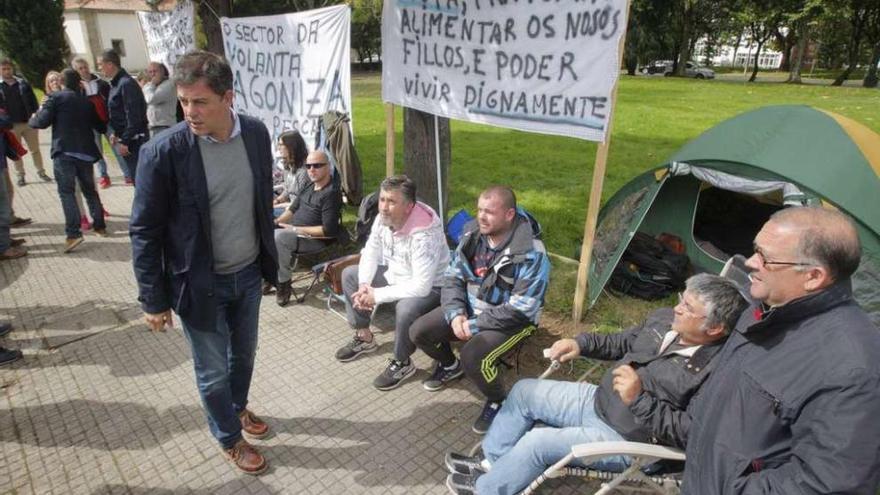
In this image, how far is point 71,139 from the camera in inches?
208

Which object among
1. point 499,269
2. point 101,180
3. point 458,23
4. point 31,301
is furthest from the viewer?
point 101,180

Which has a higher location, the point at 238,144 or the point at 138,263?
the point at 238,144

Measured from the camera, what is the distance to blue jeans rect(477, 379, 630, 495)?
7.47ft

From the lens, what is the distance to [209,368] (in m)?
2.46

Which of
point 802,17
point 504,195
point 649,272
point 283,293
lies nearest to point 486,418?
point 504,195

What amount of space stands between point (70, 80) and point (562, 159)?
7273 millimetres

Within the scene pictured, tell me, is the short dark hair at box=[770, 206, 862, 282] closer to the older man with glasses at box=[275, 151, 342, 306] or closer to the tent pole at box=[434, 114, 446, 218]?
the tent pole at box=[434, 114, 446, 218]

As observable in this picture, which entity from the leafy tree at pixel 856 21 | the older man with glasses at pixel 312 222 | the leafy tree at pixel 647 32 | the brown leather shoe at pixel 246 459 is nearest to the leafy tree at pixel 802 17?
the leafy tree at pixel 856 21

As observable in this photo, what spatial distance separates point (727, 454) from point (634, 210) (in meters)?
3.14

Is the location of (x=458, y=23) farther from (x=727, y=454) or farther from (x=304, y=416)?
(x=727, y=454)

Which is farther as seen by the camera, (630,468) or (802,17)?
(802,17)

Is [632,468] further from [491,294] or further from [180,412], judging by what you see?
[180,412]

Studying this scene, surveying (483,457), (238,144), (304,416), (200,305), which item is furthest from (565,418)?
(238,144)

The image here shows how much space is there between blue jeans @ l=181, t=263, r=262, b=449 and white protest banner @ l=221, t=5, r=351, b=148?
2721mm
